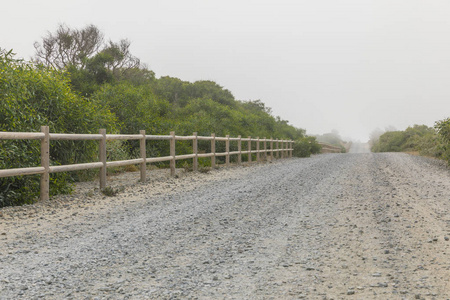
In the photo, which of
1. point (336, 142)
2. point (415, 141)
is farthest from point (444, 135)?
point (336, 142)

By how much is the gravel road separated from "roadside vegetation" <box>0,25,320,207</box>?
3.61ft

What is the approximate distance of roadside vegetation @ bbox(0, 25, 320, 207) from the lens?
23.6 ft

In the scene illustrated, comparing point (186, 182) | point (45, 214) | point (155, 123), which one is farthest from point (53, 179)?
point (155, 123)

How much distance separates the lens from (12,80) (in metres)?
7.30

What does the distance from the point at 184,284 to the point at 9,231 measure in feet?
10.3

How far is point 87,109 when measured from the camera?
984 cm

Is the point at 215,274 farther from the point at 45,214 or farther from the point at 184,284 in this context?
the point at 45,214

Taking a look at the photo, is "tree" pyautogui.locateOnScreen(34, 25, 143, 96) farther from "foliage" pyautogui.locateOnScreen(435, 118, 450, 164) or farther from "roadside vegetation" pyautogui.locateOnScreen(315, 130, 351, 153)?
"roadside vegetation" pyautogui.locateOnScreen(315, 130, 351, 153)

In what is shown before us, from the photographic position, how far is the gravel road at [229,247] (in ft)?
10.5

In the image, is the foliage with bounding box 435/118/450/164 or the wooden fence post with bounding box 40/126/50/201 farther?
the foliage with bounding box 435/118/450/164

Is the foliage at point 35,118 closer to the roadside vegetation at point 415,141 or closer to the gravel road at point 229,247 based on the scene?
the gravel road at point 229,247

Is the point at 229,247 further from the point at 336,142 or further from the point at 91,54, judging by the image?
the point at 336,142

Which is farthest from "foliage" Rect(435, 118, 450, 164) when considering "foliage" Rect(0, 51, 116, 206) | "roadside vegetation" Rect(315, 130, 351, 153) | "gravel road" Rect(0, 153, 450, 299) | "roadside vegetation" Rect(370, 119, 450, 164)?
"roadside vegetation" Rect(315, 130, 351, 153)

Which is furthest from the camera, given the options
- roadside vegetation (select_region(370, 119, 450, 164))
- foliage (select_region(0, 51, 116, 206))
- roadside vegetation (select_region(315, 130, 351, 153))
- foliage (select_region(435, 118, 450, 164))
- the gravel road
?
roadside vegetation (select_region(315, 130, 351, 153))
